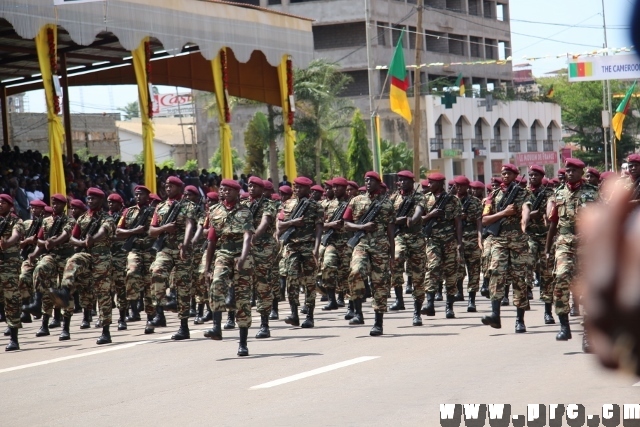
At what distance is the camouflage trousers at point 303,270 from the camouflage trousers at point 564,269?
4.08 metres

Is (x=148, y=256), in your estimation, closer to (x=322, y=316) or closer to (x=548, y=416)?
(x=322, y=316)

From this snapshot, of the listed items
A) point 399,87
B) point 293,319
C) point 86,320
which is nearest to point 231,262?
point 293,319

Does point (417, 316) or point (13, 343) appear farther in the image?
point (417, 316)

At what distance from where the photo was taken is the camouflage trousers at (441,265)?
14.0 meters

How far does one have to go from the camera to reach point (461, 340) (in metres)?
11.6

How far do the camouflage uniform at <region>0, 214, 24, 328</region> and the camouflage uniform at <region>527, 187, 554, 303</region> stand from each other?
6257 millimetres

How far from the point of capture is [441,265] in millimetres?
14227

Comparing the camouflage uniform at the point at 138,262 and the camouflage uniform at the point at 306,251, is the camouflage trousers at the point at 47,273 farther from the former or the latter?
the camouflage uniform at the point at 306,251

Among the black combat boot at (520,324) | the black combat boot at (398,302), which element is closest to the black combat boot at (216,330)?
the black combat boot at (520,324)

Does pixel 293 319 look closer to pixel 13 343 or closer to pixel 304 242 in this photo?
pixel 304 242

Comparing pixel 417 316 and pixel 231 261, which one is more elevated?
pixel 231 261

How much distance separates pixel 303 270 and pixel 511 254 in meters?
3.23

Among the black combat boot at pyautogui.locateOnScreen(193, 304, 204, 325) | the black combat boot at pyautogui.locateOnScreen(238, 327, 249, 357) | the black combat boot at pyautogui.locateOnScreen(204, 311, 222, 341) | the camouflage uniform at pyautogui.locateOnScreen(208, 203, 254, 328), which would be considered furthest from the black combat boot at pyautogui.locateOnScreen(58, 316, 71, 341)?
the black combat boot at pyautogui.locateOnScreen(238, 327, 249, 357)

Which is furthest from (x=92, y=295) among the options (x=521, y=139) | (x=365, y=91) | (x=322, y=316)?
(x=521, y=139)
